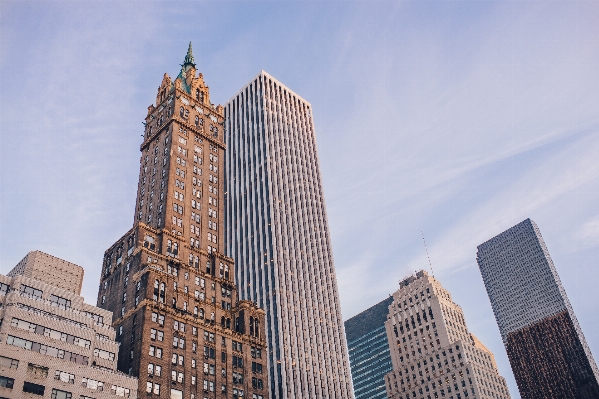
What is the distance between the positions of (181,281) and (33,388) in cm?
4308

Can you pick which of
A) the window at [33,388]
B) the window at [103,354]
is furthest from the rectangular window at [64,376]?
the window at [103,354]

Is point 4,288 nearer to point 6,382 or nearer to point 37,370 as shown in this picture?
point 37,370

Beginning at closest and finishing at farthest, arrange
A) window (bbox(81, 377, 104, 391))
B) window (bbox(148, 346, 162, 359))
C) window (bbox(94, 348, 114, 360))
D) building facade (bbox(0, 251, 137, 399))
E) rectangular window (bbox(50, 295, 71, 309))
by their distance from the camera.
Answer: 1. building facade (bbox(0, 251, 137, 399))
2. window (bbox(81, 377, 104, 391))
3. window (bbox(94, 348, 114, 360))
4. rectangular window (bbox(50, 295, 71, 309))
5. window (bbox(148, 346, 162, 359))

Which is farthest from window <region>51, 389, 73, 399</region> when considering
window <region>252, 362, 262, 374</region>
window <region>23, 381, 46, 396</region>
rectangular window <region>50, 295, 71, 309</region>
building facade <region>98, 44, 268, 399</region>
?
window <region>252, 362, 262, 374</region>

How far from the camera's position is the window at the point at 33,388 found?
8450 centimetres

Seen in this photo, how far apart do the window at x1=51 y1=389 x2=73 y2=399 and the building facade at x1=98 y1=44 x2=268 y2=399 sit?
13821 millimetres

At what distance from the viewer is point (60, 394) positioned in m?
88.6

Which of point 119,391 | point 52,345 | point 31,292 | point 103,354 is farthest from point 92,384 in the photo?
point 31,292

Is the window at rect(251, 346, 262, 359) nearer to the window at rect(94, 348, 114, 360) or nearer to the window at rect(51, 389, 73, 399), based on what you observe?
the window at rect(94, 348, 114, 360)

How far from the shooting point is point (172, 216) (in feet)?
449

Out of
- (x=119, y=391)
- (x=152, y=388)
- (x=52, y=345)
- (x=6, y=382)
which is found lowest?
(x=6, y=382)

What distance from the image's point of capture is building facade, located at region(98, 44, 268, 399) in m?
109

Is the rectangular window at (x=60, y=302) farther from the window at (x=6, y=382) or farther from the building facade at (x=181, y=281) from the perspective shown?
the window at (x=6, y=382)

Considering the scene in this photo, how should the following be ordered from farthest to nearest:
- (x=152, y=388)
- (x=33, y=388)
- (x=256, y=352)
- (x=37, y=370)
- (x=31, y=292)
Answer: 1. (x=256, y=352)
2. (x=152, y=388)
3. (x=31, y=292)
4. (x=37, y=370)
5. (x=33, y=388)
